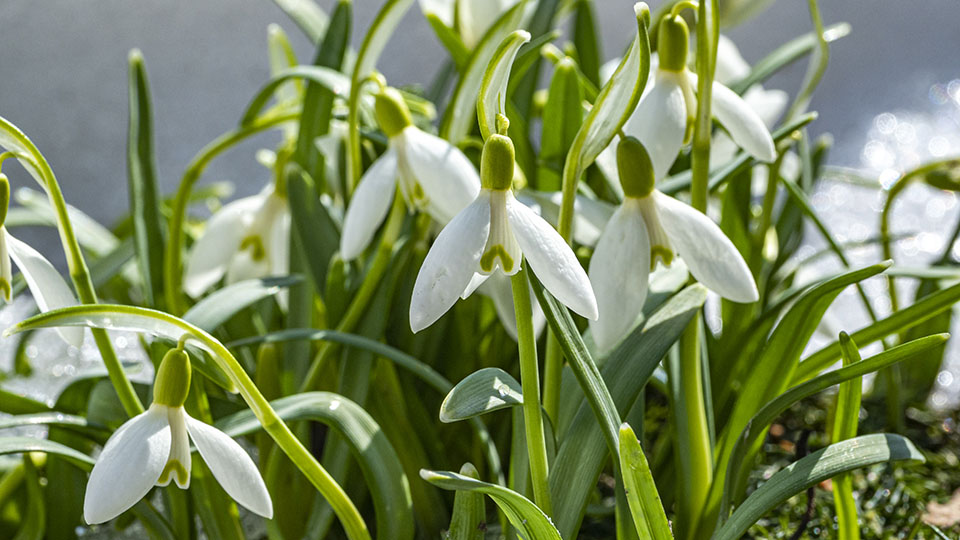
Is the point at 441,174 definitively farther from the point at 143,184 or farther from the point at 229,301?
the point at 143,184

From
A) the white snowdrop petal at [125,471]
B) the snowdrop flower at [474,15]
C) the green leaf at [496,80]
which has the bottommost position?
the white snowdrop petal at [125,471]

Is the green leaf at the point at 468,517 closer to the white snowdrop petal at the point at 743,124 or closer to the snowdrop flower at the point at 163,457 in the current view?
the snowdrop flower at the point at 163,457

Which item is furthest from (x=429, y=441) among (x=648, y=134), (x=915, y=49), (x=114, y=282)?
(x=915, y=49)

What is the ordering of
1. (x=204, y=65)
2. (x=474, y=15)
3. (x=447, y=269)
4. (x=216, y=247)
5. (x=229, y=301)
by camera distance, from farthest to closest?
(x=204, y=65) < (x=474, y=15) < (x=216, y=247) < (x=229, y=301) < (x=447, y=269)

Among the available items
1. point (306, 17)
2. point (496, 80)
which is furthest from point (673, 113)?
point (306, 17)

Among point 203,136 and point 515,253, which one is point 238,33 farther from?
point 515,253

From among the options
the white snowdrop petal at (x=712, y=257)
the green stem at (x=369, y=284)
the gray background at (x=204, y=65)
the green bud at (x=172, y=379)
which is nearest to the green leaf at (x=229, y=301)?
the green stem at (x=369, y=284)

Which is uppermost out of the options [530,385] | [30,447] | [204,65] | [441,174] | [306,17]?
[204,65]
